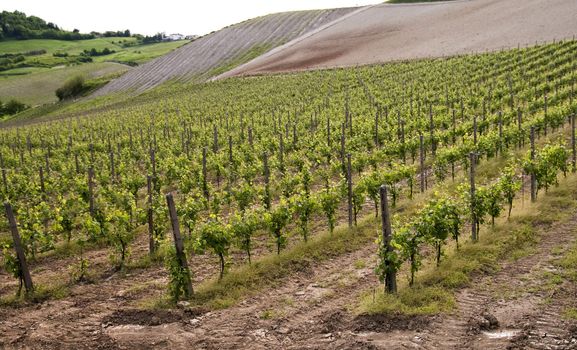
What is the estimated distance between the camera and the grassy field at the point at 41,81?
9238 cm

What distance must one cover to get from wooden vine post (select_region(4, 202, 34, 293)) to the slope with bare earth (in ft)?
168

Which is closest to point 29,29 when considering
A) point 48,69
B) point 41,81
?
point 48,69

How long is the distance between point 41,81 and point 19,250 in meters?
99.2

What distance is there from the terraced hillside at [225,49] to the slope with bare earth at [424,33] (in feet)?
18.1

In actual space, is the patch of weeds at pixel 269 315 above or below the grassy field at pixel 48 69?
below

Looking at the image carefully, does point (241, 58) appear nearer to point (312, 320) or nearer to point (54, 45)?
point (312, 320)

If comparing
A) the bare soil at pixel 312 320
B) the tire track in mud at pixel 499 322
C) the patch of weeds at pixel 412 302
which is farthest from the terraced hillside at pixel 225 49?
the tire track in mud at pixel 499 322

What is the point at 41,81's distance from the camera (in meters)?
101

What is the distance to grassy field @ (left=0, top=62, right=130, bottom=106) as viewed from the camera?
303 feet

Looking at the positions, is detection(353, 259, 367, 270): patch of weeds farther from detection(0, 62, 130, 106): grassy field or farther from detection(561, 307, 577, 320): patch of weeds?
detection(0, 62, 130, 106): grassy field

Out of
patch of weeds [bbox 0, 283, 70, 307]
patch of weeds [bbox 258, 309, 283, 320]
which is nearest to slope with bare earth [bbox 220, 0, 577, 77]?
patch of weeds [bbox 258, 309, 283, 320]

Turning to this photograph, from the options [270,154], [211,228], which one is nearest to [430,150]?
[270,154]

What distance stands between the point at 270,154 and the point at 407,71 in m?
30.0

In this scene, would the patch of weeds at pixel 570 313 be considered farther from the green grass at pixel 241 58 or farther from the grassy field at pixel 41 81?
the grassy field at pixel 41 81
